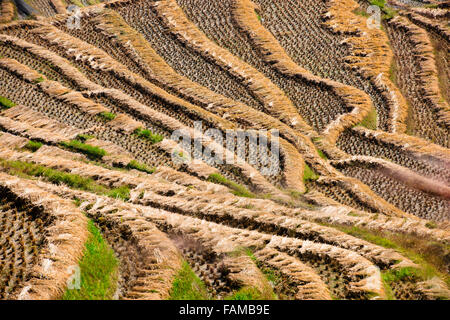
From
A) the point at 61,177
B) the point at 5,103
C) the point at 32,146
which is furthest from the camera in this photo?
the point at 5,103

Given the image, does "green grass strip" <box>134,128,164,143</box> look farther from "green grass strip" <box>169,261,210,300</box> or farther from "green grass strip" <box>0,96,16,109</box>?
"green grass strip" <box>169,261,210,300</box>

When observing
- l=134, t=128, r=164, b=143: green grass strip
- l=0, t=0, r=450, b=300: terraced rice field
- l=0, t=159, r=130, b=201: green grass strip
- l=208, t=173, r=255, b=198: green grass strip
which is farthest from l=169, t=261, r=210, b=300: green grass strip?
l=134, t=128, r=164, b=143: green grass strip

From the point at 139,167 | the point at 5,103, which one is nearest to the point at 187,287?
the point at 139,167

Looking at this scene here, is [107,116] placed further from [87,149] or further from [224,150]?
[224,150]

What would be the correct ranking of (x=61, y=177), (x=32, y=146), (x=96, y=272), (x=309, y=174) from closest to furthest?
(x=96, y=272)
(x=61, y=177)
(x=32, y=146)
(x=309, y=174)

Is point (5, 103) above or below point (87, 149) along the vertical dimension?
above

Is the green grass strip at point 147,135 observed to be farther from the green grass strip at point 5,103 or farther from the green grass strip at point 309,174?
the green grass strip at point 309,174
